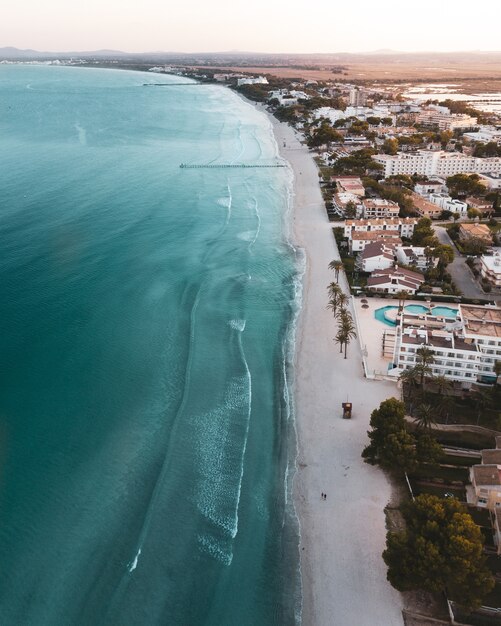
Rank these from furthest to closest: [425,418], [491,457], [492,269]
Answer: [492,269], [425,418], [491,457]

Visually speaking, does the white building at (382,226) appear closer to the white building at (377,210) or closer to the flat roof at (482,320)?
the white building at (377,210)

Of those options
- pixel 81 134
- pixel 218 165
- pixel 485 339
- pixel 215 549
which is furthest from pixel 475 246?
pixel 81 134

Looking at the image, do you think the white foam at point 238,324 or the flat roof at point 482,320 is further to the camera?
the white foam at point 238,324

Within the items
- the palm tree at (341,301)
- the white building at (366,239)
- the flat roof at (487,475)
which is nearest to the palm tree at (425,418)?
the flat roof at (487,475)

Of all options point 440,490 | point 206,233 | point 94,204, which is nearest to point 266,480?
point 440,490

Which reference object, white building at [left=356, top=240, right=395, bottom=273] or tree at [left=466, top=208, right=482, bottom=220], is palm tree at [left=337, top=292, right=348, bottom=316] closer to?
white building at [left=356, top=240, right=395, bottom=273]

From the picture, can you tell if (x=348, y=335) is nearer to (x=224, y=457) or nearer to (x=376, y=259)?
(x=376, y=259)

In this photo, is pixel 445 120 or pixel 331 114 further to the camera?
pixel 331 114
